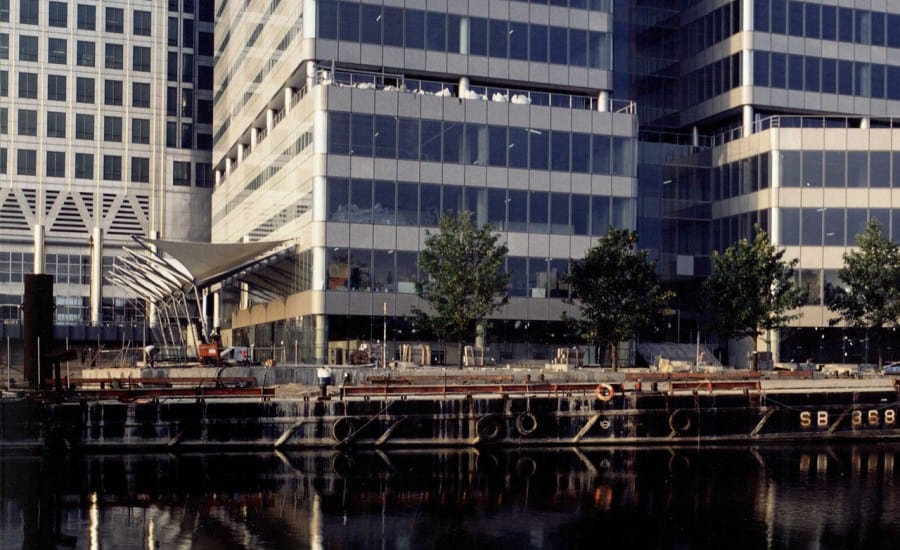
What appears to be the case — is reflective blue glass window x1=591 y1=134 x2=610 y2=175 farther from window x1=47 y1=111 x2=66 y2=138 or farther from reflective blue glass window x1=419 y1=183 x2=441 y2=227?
window x1=47 y1=111 x2=66 y2=138

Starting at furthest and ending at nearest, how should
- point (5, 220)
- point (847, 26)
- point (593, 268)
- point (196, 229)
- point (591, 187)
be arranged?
point (196, 229) < point (5, 220) < point (847, 26) < point (591, 187) < point (593, 268)

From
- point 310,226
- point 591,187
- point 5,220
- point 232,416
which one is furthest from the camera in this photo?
point 5,220

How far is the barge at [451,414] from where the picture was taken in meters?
53.4

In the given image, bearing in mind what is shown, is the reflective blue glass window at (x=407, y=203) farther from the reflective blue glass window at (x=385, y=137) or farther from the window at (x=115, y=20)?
the window at (x=115, y=20)

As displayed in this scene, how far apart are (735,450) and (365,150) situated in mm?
33039

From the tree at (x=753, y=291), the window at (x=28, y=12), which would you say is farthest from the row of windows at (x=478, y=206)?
the window at (x=28, y=12)

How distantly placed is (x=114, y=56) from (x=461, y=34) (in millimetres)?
54907

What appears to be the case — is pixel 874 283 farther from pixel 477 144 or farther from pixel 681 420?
pixel 477 144

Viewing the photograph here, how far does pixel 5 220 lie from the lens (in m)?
120

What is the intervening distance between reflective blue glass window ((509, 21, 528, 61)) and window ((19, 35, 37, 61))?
59735 mm

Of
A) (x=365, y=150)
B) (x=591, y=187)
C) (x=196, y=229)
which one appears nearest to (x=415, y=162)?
(x=365, y=150)

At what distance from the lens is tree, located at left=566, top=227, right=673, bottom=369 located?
71.6 m

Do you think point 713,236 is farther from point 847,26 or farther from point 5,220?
point 5,220

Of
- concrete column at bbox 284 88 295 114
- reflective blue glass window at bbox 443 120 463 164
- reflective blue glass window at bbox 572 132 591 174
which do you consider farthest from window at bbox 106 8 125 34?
reflective blue glass window at bbox 572 132 591 174
